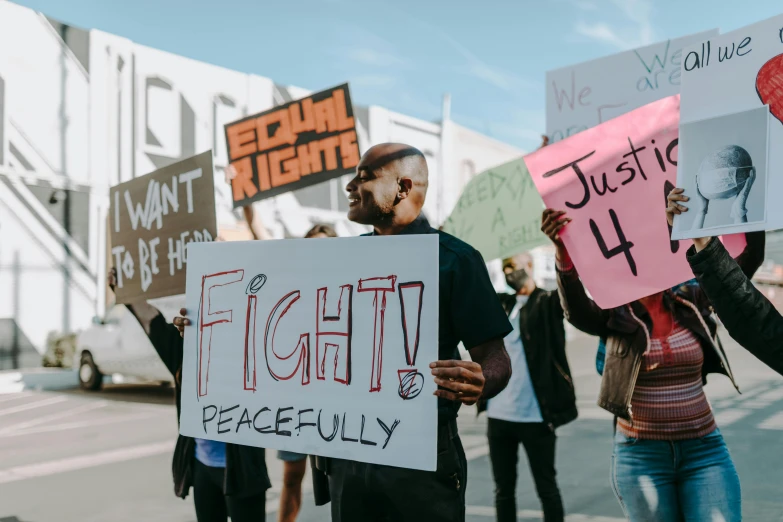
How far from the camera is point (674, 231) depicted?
210 cm

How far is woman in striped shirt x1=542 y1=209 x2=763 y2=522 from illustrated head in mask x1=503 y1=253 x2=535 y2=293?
1.69 metres

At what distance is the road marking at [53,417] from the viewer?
9.12 metres

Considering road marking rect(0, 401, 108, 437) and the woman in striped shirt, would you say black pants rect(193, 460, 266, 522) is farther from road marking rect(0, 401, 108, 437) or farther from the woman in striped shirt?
road marking rect(0, 401, 108, 437)

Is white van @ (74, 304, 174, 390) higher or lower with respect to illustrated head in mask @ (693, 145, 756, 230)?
lower

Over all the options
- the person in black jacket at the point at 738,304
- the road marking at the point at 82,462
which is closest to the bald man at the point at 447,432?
the person in black jacket at the point at 738,304

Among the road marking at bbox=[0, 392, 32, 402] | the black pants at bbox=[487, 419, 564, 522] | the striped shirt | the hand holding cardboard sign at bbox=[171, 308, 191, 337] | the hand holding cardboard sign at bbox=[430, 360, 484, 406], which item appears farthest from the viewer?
the road marking at bbox=[0, 392, 32, 402]

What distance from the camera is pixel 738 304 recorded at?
6.54ft

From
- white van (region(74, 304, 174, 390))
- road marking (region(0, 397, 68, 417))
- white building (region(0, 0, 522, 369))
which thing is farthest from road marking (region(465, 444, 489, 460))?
white building (region(0, 0, 522, 369))

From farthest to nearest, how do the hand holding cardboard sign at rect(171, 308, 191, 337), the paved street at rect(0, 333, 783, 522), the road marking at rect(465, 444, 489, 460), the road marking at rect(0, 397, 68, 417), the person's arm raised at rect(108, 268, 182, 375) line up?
the road marking at rect(0, 397, 68, 417), the road marking at rect(465, 444, 489, 460), the paved street at rect(0, 333, 783, 522), the person's arm raised at rect(108, 268, 182, 375), the hand holding cardboard sign at rect(171, 308, 191, 337)

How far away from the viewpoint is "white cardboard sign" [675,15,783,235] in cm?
199

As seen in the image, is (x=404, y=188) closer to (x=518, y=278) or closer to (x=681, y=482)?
(x=681, y=482)

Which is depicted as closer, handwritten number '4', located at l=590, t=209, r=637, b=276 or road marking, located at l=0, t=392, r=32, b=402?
handwritten number '4', located at l=590, t=209, r=637, b=276

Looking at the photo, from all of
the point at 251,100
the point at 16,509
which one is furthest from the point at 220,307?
the point at 251,100

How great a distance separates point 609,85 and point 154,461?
17.8ft
